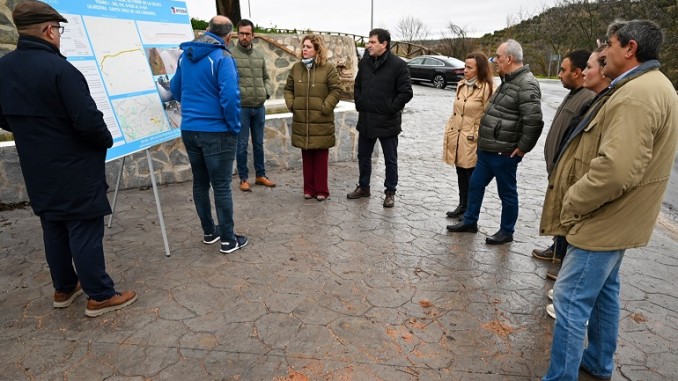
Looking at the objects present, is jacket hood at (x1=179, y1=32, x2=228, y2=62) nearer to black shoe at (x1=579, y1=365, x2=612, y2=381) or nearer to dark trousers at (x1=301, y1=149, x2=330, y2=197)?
dark trousers at (x1=301, y1=149, x2=330, y2=197)

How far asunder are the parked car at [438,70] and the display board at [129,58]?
53.9ft

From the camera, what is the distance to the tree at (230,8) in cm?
1053

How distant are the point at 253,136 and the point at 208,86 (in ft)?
7.47

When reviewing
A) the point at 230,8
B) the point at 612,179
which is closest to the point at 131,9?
the point at 612,179

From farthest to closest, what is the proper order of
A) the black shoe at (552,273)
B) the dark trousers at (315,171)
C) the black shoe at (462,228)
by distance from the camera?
the dark trousers at (315,171)
the black shoe at (462,228)
the black shoe at (552,273)

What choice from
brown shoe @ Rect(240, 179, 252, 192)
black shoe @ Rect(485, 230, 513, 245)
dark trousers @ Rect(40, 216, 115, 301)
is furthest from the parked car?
dark trousers @ Rect(40, 216, 115, 301)

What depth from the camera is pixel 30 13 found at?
2.49 meters

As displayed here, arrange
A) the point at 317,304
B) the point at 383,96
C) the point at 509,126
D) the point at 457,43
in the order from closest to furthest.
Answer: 1. the point at 317,304
2. the point at 509,126
3. the point at 383,96
4. the point at 457,43

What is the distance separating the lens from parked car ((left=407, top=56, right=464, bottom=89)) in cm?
1918

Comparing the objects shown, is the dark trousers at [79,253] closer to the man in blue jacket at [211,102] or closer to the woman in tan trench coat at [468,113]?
the man in blue jacket at [211,102]

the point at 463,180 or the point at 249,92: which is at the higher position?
the point at 249,92

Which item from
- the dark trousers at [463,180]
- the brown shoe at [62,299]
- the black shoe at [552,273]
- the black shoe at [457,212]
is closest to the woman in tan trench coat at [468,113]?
the dark trousers at [463,180]

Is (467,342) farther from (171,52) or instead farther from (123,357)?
(171,52)

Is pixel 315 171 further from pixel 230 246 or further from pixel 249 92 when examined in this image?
pixel 230 246
